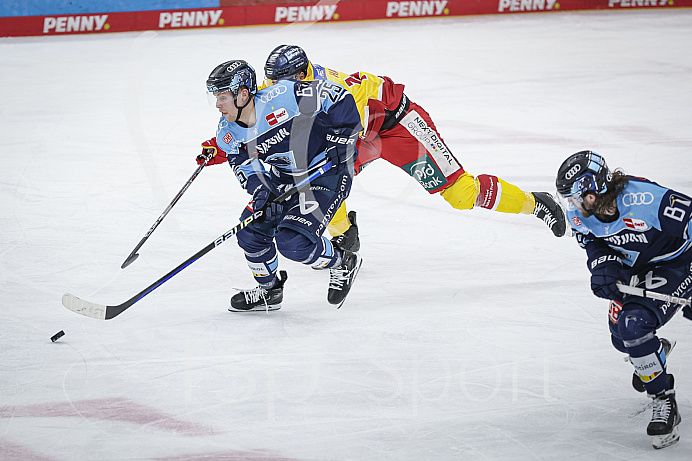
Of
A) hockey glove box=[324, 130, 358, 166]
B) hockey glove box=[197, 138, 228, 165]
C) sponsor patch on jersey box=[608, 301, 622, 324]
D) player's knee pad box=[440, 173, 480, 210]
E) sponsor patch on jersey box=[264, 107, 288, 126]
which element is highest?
sponsor patch on jersey box=[264, 107, 288, 126]

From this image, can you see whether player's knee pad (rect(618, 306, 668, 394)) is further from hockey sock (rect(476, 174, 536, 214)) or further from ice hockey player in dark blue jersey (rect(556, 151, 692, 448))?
hockey sock (rect(476, 174, 536, 214))

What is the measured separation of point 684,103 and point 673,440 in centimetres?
555

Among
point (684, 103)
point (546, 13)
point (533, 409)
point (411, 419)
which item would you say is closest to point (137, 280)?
point (411, 419)

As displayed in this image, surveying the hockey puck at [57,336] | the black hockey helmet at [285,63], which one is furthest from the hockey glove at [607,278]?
the hockey puck at [57,336]

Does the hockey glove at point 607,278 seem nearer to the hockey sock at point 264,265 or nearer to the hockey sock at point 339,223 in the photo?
the hockey sock at point 264,265

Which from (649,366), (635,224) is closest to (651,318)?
(649,366)

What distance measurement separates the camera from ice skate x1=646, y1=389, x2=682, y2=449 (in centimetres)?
272

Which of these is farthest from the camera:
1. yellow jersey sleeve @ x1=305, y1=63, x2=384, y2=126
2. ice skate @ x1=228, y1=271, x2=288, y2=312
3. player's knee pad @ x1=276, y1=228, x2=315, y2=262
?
yellow jersey sleeve @ x1=305, y1=63, x2=384, y2=126

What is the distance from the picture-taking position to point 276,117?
3.79 m

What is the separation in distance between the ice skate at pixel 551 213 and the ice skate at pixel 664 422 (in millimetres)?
1883

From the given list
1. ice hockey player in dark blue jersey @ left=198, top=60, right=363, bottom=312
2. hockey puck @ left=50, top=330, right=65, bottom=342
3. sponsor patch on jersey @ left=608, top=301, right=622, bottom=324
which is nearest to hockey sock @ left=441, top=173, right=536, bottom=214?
ice hockey player in dark blue jersey @ left=198, top=60, right=363, bottom=312

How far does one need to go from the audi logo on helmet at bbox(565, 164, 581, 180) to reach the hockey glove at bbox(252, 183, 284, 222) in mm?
1579

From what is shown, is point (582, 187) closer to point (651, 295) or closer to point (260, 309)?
point (651, 295)

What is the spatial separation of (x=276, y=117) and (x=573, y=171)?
61.5 inches
